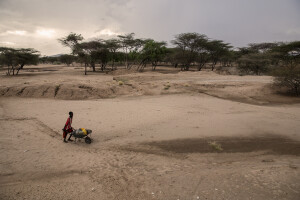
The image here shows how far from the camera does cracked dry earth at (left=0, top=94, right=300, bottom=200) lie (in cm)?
426

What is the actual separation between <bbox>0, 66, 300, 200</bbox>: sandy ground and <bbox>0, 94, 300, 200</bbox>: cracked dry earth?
3 centimetres

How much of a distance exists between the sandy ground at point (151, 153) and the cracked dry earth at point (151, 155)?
1.1 inches

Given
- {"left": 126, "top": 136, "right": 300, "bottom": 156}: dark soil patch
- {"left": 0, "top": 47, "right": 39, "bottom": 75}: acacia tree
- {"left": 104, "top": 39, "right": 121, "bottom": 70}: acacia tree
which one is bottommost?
{"left": 126, "top": 136, "right": 300, "bottom": 156}: dark soil patch

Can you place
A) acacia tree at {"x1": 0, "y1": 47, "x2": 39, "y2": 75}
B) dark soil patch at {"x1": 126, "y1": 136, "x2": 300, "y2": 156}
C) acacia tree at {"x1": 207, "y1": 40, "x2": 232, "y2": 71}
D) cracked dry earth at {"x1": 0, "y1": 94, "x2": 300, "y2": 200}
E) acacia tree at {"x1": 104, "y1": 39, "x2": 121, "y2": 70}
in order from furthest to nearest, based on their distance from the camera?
1. acacia tree at {"x1": 207, "y1": 40, "x2": 232, "y2": 71}
2. acacia tree at {"x1": 104, "y1": 39, "x2": 121, "y2": 70}
3. acacia tree at {"x1": 0, "y1": 47, "x2": 39, "y2": 75}
4. dark soil patch at {"x1": 126, "y1": 136, "x2": 300, "y2": 156}
5. cracked dry earth at {"x1": 0, "y1": 94, "x2": 300, "y2": 200}

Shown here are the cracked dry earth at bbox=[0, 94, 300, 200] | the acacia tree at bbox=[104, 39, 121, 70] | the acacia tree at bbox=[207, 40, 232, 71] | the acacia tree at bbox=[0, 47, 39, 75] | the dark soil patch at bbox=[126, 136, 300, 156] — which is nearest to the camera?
the cracked dry earth at bbox=[0, 94, 300, 200]

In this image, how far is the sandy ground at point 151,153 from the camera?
14.0 feet

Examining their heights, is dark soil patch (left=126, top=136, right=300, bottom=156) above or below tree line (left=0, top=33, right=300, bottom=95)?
below

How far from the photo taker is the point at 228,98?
16078mm

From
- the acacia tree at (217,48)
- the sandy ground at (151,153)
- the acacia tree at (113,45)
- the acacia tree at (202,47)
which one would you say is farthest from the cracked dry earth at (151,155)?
the acacia tree at (217,48)

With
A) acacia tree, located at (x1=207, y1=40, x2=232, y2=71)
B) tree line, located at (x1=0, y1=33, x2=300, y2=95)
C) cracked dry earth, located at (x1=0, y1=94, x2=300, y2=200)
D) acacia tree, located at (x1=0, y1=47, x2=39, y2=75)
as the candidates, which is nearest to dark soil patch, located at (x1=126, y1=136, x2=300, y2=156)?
cracked dry earth, located at (x1=0, y1=94, x2=300, y2=200)

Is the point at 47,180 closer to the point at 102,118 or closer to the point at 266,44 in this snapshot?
the point at 102,118

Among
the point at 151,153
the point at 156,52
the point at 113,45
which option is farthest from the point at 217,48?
the point at 151,153

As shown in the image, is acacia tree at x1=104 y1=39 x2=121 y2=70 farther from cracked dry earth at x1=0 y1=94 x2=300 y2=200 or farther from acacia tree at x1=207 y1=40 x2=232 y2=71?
cracked dry earth at x1=0 y1=94 x2=300 y2=200

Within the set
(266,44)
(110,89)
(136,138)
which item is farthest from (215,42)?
(136,138)
